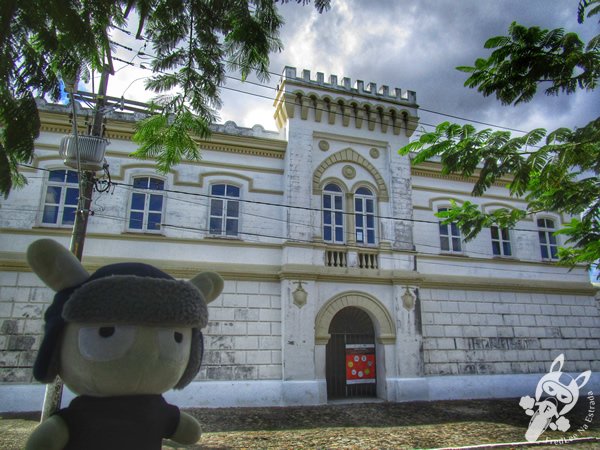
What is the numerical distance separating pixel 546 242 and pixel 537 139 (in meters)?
10.1

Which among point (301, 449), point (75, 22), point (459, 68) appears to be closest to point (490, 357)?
point (301, 449)

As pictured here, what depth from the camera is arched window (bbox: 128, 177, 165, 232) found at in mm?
11156

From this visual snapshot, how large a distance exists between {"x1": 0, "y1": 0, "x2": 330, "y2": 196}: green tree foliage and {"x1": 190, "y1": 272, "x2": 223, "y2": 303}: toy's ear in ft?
5.73


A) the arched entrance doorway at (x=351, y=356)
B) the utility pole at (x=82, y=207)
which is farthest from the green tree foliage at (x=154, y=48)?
the arched entrance doorway at (x=351, y=356)

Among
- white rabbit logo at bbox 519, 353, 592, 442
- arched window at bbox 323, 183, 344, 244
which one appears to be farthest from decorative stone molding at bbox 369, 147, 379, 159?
white rabbit logo at bbox 519, 353, 592, 442


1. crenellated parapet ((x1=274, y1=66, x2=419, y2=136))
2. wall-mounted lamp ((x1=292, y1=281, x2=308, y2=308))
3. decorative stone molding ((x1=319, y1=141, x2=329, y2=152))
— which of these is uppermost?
crenellated parapet ((x1=274, y1=66, x2=419, y2=136))

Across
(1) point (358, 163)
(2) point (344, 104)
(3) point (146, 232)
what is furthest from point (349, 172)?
(3) point (146, 232)

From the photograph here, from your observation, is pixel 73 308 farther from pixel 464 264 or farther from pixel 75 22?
pixel 464 264

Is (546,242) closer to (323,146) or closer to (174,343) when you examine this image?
(323,146)

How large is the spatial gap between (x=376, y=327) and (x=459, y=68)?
26.9 feet

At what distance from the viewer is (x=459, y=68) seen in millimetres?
5625

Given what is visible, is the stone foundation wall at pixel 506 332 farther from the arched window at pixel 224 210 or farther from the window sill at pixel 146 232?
the window sill at pixel 146 232

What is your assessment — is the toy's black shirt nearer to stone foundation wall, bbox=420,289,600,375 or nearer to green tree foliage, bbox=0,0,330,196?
green tree foliage, bbox=0,0,330,196

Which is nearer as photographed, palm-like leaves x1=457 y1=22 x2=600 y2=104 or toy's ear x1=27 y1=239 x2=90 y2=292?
toy's ear x1=27 y1=239 x2=90 y2=292
